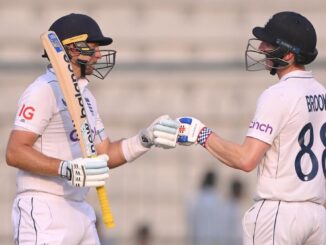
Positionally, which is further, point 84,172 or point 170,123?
point 170,123

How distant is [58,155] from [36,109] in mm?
339

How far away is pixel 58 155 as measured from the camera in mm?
7863

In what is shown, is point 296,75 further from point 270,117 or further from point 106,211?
point 106,211

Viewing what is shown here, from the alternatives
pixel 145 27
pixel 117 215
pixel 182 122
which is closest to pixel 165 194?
pixel 117 215

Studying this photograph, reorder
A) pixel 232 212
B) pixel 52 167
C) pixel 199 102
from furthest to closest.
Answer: pixel 199 102 < pixel 232 212 < pixel 52 167

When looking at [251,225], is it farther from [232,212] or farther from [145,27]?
[145,27]

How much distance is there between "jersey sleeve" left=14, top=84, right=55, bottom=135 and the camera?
7688 mm

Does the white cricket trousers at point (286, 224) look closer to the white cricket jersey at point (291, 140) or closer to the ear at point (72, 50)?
the white cricket jersey at point (291, 140)

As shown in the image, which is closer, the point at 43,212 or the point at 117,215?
the point at 43,212

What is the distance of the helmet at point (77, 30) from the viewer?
7965 mm

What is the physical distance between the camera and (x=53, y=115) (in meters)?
7.82

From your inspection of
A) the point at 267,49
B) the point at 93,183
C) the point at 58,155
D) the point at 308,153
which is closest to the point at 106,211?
the point at 93,183

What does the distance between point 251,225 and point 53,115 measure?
1.37 metres

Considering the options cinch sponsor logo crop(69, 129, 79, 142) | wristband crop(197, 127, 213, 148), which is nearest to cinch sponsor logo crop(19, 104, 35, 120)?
cinch sponsor logo crop(69, 129, 79, 142)
